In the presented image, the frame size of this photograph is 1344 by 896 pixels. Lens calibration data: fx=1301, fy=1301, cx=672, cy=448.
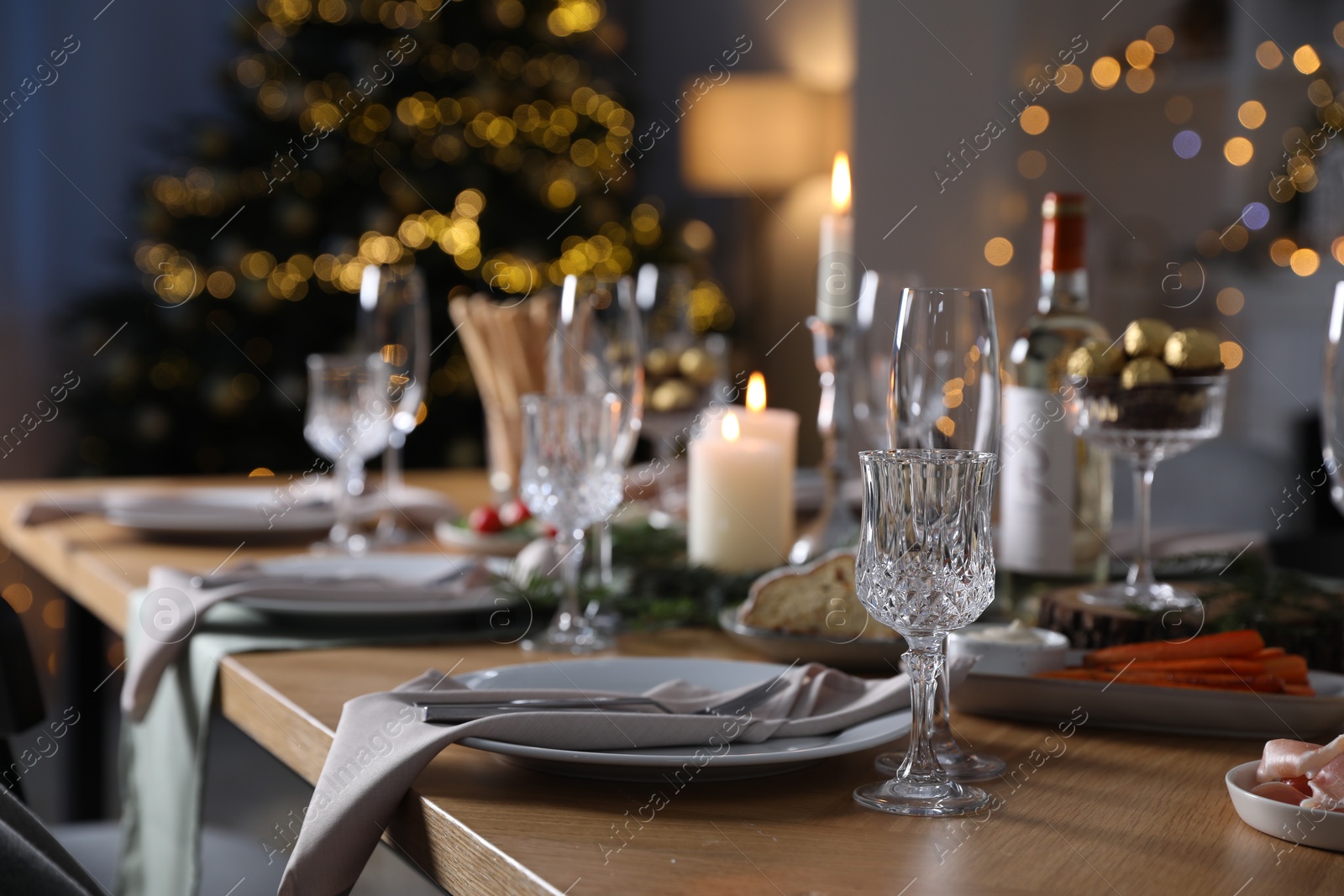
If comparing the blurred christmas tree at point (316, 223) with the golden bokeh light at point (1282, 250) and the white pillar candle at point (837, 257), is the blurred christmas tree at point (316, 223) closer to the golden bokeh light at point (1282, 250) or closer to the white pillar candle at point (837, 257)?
the golden bokeh light at point (1282, 250)

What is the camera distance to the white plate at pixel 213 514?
1.47m

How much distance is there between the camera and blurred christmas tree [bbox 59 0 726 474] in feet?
13.1

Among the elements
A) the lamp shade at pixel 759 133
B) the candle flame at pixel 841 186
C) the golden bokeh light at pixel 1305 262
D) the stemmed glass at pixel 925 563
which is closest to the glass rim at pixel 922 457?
the stemmed glass at pixel 925 563

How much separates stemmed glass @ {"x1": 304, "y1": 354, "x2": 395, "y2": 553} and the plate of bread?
2.13 feet

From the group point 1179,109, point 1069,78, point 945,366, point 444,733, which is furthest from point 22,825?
point 1069,78

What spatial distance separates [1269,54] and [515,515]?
2.94 m

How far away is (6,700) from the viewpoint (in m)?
1.04

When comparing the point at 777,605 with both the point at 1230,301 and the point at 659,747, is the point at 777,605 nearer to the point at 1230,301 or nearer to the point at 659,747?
the point at 659,747

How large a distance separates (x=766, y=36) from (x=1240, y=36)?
1.70m

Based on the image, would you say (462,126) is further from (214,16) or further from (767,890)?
(767,890)

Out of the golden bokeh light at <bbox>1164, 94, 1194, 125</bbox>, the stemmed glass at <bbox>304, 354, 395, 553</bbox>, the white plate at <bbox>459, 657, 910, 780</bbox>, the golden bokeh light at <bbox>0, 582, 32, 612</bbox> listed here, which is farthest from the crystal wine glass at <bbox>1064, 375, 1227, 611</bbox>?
the golden bokeh light at <bbox>0, 582, 32, 612</bbox>

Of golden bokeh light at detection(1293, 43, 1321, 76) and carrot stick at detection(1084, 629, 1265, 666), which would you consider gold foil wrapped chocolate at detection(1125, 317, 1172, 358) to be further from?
golden bokeh light at detection(1293, 43, 1321, 76)

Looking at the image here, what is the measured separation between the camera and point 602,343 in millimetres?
1259

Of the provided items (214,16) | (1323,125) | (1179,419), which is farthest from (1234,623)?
(214,16)
